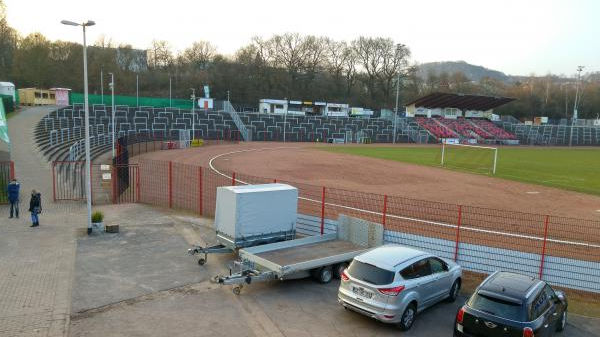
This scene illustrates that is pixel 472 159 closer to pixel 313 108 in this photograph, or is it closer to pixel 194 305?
pixel 194 305

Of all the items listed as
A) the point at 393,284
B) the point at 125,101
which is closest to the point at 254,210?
the point at 393,284

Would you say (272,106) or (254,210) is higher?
(272,106)

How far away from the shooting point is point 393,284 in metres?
9.88

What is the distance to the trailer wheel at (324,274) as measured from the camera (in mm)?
12594

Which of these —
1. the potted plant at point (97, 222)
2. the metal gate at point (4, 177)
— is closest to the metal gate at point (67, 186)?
the metal gate at point (4, 177)

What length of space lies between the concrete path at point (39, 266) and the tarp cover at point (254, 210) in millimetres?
4528

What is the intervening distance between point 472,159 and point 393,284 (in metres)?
44.1

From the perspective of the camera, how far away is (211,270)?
1340 cm

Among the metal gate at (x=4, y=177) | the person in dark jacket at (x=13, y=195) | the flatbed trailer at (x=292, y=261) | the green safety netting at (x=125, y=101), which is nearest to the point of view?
the flatbed trailer at (x=292, y=261)

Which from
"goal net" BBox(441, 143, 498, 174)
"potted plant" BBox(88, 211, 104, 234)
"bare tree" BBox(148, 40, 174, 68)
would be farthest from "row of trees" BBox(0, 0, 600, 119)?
"potted plant" BBox(88, 211, 104, 234)

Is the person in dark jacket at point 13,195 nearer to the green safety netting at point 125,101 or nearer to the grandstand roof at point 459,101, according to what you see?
the green safety netting at point 125,101

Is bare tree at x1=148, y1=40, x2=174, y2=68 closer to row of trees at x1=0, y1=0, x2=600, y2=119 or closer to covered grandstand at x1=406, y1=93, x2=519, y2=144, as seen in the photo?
row of trees at x1=0, y1=0, x2=600, y2=119

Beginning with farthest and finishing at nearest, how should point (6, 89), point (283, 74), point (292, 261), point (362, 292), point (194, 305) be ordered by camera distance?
1. point (283, 74)
2. point (6, 89)
3. point (292, 261)
4. point (194, 305)
5. point (362, 292)

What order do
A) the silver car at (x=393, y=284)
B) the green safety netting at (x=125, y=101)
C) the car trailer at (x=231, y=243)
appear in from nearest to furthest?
the silver car at (x=393, y=284)
the car trailer at (x=231, y=243)
the green safety netting at (x=125, y=101)
